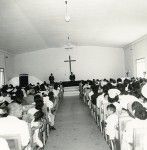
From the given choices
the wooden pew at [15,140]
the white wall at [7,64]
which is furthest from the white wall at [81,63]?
the wooden pew at [15,140]

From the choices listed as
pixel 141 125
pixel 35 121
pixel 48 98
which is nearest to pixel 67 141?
pixel 35 121

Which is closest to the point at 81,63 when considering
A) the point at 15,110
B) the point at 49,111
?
the point at 49,111

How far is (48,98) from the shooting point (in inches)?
307

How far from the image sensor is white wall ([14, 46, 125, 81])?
70.3 ft

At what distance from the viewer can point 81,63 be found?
21.5 metres

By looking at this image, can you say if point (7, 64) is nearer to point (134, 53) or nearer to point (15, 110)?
point (134, 53)

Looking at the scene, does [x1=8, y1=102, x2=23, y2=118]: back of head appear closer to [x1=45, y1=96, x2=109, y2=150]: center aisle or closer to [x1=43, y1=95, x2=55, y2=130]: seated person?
[x1=45, y1=96, x2=109, y2=150]: center aisle

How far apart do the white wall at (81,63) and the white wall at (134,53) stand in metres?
1.26

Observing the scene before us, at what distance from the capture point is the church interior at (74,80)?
13.9 ft

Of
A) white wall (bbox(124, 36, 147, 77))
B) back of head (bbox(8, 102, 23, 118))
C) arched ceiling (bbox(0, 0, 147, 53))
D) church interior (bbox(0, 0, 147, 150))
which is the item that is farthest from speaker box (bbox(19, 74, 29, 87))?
back of head (bbox(8, 102, 23, 118))

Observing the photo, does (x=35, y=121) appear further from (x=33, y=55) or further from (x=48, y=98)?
(x=33, y=55)

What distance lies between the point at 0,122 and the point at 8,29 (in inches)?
313

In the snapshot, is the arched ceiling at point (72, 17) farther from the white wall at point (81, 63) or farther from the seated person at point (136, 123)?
the white wall at point (81, 63)

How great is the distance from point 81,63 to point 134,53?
211 inches
